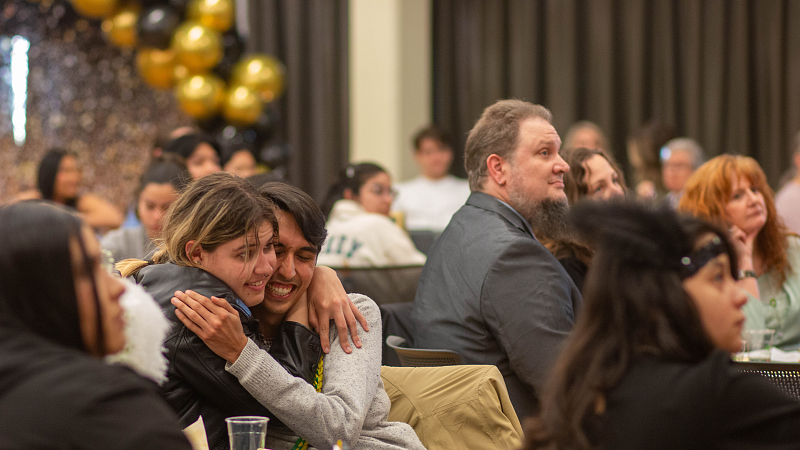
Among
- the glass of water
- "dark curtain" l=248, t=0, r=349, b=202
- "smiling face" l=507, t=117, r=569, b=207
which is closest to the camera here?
the glass of water

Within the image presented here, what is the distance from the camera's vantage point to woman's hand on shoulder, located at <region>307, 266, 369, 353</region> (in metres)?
1.92

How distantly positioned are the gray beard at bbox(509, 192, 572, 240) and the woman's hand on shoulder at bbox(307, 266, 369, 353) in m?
0.84

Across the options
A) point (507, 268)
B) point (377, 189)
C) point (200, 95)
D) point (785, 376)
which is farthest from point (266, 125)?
point (785, 376)

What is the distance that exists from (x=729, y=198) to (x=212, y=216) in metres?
2.12

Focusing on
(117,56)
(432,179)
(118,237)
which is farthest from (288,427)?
(117,56)

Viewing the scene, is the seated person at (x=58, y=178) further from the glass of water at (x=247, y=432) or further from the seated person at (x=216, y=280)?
the glass of water at (x=247, y=432)

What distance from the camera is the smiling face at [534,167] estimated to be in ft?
8.56

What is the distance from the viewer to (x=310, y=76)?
254 inches

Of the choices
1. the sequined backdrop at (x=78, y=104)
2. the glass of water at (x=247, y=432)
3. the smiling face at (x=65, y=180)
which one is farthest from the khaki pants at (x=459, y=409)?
the sequined backdrop at (x=78, y=104)

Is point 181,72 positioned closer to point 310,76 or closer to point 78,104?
point 310,76

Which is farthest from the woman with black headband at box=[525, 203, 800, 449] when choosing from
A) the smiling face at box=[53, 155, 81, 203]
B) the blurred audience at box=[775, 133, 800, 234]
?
the smiling face at box=[53, 155, 81, 203]

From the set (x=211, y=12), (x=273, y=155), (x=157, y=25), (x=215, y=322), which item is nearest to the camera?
(x=215, y=322)

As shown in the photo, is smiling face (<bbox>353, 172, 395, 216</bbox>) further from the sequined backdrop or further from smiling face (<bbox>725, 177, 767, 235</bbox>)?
the sequined backdrop

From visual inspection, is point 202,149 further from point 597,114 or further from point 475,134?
point 597,114
